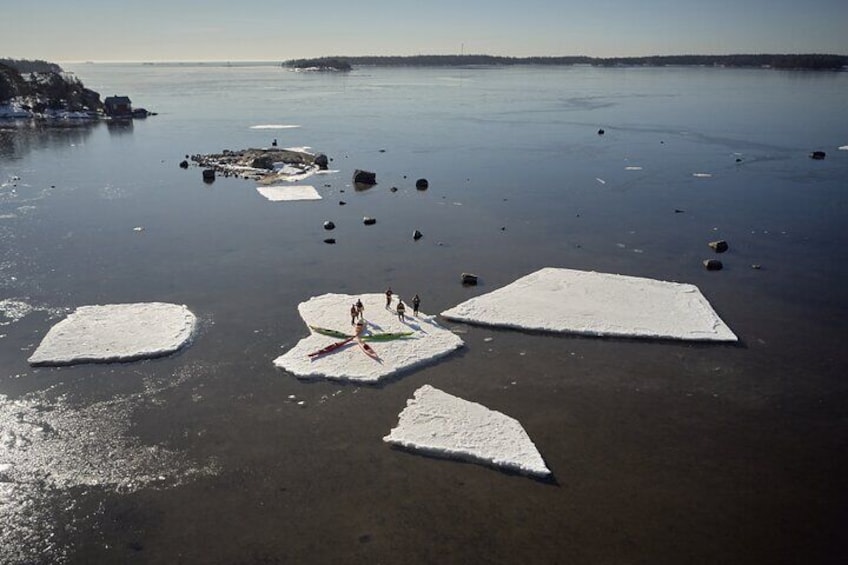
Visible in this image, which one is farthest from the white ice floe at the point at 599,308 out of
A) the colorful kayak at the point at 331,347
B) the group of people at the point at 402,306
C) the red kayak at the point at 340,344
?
the colorful kayak at the point at 331,347

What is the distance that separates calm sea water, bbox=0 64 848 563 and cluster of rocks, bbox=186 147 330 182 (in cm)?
401

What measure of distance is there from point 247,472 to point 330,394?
187 inches

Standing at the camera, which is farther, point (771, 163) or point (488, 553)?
point (771, 163)

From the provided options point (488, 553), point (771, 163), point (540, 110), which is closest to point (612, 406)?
point (488, 553)

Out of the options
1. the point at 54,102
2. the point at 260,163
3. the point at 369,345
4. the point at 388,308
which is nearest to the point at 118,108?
the point at 54,102

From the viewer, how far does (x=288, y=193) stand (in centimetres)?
5456

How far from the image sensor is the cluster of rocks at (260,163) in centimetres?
6231

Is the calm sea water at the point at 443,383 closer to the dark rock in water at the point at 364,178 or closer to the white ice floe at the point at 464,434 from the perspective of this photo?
the white ice floe at the point at 464,434

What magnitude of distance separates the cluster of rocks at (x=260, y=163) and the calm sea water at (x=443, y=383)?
4.01 m

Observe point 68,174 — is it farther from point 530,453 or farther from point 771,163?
point 771,163

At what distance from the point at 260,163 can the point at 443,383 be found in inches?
1856

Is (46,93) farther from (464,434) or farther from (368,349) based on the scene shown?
(464,434)

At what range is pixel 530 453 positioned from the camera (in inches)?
771

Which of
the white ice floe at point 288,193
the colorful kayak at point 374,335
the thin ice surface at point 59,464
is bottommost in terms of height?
the thin ice surface at point 59,464
